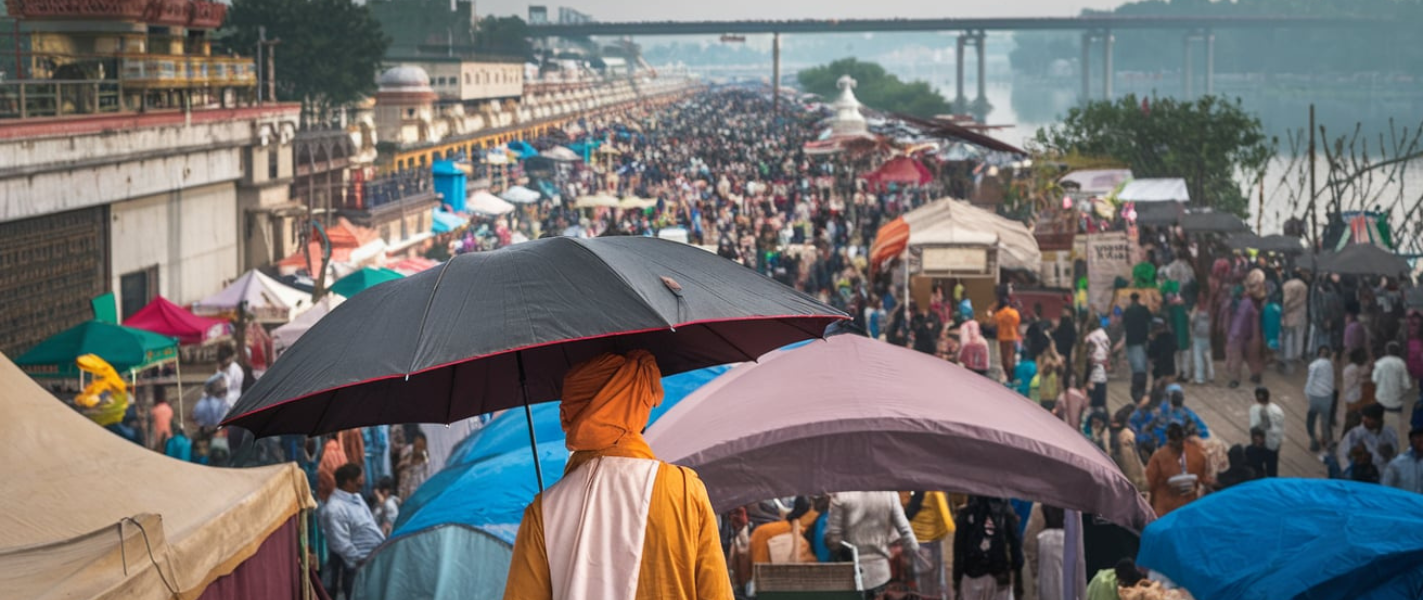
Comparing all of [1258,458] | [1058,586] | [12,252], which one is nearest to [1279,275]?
[1258,458]

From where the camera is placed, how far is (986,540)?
24.7ft

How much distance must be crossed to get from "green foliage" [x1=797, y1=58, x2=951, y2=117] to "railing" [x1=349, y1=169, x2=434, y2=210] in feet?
224

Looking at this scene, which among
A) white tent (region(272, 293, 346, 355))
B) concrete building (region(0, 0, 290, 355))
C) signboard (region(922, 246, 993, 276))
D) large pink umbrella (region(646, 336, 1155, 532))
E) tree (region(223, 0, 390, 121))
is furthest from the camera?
tree (region(223, 0, 390, 121))

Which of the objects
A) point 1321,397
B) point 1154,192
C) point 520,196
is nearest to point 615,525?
point 1321,397

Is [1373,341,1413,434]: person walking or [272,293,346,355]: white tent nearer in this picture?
[1373,341,1413,434]: person walking

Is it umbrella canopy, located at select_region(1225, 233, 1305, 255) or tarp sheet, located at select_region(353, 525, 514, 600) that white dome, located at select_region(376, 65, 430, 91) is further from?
tarp sheet, located at select_region(353, 525, 514, 600)

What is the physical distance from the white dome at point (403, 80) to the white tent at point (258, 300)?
35513 millimetres

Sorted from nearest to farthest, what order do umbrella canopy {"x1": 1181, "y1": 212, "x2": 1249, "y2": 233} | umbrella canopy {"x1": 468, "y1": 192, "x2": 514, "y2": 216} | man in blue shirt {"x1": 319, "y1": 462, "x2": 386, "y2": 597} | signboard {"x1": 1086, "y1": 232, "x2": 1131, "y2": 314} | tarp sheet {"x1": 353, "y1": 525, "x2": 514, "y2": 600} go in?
tarp sheet {"x1": 353, "y1": 525, "x2": 514, "y2": 600}
man in blue shirt {"x1": 319, "y1": 462, "x2": 386, "y2": 597}
signboard {"x1": 1086, "y1": 232, "x2": 1131, "y2": 314}
umbrella canopy {"x1": 1181, "y1": 212, "x2": 1249, "y2": 233}
umbrella canopy {"x1": 468, "y1": 192, "x2": 514, "y2": 216}

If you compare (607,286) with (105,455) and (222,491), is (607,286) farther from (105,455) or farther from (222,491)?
(105,455)

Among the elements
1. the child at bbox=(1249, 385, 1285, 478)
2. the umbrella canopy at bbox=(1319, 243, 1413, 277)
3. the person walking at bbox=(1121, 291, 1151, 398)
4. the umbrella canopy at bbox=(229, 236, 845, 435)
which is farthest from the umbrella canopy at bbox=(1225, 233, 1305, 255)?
the umbrella canopy at bbox=(229, 236, 845, 435)

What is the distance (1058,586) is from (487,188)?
35.4 metres

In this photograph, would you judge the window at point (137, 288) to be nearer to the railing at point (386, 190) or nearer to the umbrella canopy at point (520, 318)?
the railing at point (386, 190)

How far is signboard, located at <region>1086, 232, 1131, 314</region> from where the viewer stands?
61.3ft

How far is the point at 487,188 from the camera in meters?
42.5
